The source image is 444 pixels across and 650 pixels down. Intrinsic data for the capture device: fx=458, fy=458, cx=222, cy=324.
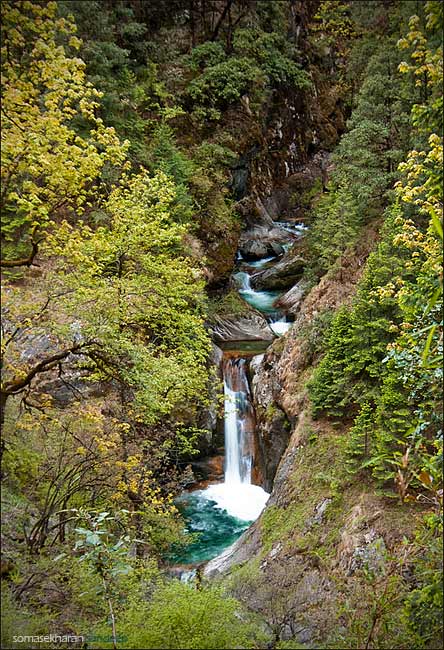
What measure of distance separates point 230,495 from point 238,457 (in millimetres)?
1300

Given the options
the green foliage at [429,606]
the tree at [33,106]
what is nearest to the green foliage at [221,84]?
the tree at [33,106]

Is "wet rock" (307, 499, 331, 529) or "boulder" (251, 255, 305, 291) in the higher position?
"boulder" (251, 255, 305, 291)

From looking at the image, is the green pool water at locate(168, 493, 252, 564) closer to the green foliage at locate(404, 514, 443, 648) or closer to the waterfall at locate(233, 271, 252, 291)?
the green foliage at locate(404, 514, 443, 648)

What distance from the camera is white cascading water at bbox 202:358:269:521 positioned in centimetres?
1457

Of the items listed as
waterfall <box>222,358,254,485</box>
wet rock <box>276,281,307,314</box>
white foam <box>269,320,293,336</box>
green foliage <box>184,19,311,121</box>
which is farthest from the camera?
green foliage <box>184,19,311,121</box>

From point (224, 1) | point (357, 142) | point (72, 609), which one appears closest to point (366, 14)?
point (357, 142)

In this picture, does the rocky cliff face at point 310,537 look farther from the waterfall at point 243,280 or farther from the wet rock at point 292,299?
the waterfall at point 243,280

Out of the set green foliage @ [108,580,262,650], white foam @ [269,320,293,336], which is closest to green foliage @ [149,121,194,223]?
white foam @ [269,320,293,336]

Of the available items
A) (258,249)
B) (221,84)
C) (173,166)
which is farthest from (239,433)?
(221,84)

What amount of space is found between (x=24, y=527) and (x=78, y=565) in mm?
836

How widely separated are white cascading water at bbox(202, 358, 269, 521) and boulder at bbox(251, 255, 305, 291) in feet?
19.8

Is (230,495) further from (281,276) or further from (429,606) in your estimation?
(429,606)

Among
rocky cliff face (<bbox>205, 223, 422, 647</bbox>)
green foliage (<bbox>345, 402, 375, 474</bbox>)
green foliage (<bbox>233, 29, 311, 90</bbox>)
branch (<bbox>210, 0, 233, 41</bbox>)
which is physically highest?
branch (<bbox>210, 0, 233, 41</bbox>)

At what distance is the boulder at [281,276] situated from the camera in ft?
71.2
